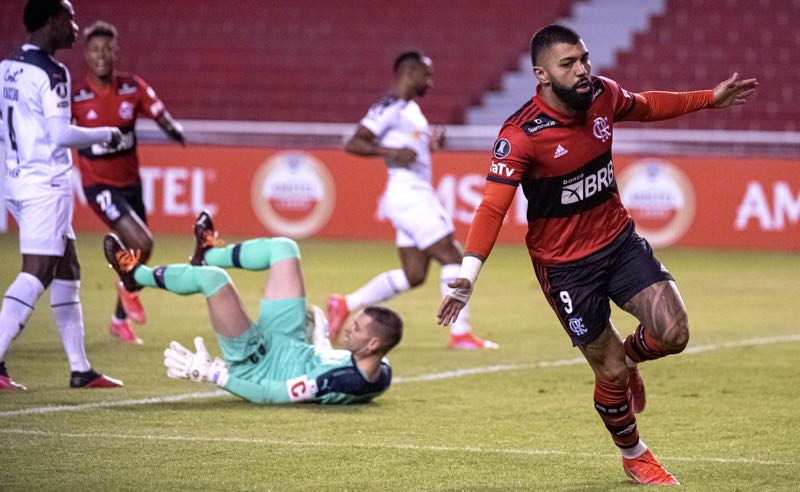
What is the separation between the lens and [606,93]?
633 centimetres

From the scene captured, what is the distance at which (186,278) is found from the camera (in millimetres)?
8039

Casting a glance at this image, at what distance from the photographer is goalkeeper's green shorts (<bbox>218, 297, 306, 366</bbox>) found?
7945mm

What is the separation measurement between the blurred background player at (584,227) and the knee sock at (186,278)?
7.53 feet

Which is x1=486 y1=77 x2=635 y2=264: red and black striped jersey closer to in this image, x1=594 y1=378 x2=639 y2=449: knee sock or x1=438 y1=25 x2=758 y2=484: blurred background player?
x1=438 y1=25 x2=758 y2=484: blurred background player

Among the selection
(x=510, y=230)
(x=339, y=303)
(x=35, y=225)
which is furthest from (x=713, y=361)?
(x=510, y=230)

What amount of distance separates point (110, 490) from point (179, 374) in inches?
79.2

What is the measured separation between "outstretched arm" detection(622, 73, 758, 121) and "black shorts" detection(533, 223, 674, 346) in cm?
67

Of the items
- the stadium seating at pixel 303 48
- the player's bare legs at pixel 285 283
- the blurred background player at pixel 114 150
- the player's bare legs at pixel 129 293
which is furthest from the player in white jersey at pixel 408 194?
the stadium seating at pixel 303 48

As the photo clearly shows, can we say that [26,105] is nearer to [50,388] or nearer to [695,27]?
[50,388]

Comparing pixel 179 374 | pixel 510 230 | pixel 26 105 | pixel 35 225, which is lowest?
pixel 510 230

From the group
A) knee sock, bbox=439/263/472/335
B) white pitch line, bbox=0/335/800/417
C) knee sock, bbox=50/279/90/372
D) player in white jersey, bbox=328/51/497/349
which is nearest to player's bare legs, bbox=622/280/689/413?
white pitch line, bbox=0/335/800/417

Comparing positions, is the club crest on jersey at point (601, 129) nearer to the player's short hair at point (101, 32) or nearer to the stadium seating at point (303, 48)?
the player's short hair at point (101, 32)

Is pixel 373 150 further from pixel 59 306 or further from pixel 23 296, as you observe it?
pixel 23 296

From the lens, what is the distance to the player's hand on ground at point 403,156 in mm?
11141
